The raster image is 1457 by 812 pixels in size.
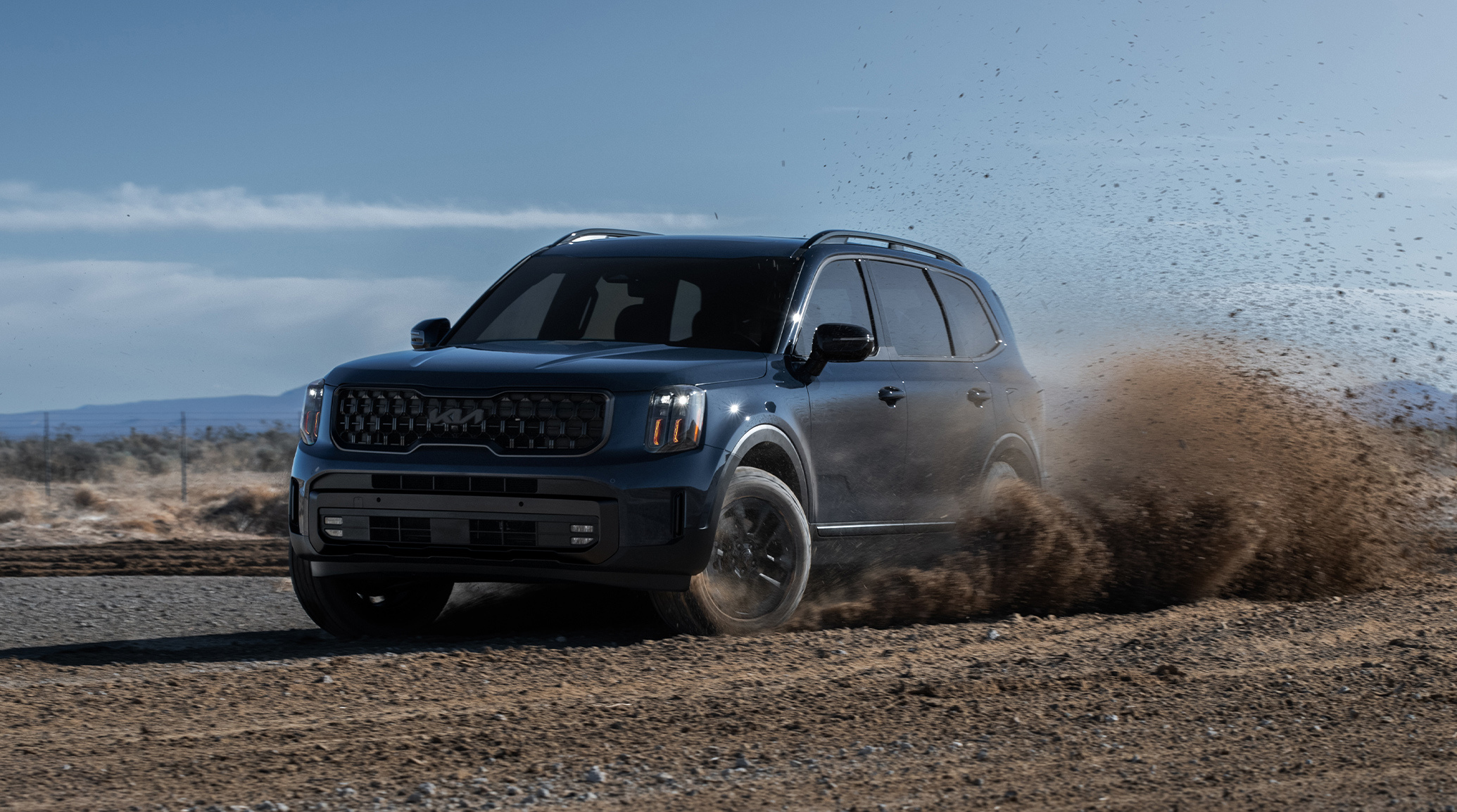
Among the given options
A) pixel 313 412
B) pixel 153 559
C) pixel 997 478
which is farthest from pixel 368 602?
pixel 153 559

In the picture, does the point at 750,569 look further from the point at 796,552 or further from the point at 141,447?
the point at 141,447

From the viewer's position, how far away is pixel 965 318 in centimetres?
877

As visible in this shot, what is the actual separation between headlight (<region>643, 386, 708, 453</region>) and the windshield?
860 millimetres

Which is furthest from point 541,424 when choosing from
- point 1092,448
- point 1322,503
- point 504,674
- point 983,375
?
point 1322,503

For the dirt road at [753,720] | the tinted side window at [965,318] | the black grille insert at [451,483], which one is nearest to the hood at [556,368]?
the black grille insert at [451,483]

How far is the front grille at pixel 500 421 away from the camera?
6.28 meters

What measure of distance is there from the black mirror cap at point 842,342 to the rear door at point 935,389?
2.52 ft

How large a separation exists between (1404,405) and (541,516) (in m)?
9.18

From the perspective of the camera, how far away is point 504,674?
5.84 metres

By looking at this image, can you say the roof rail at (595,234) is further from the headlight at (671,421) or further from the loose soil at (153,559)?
the loose soil at (153,559)

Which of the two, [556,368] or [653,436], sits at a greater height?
[556,368]

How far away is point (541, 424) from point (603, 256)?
6.13 feet

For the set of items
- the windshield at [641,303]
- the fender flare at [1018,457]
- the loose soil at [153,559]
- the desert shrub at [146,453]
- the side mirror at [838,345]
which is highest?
the windshield at [641,303]

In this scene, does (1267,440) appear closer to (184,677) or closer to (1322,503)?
(1322,503)
